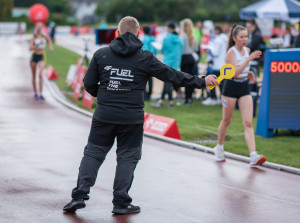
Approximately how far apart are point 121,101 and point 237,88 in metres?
3.39

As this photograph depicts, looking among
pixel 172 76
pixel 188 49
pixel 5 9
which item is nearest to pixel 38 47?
pixel 188 49

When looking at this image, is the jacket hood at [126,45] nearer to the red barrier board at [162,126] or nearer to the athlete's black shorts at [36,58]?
the red barrier board at [162,126]

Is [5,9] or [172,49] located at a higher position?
[172,49]

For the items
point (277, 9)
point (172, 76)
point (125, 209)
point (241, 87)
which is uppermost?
point (277, 9)

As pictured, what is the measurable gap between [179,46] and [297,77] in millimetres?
4389

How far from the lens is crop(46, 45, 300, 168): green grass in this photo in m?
10.5

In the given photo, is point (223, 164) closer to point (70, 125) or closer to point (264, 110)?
point (264, 110)

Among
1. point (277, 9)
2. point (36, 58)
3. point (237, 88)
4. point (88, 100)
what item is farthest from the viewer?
point (277, 9)

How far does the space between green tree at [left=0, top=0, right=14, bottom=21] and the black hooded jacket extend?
8405cm

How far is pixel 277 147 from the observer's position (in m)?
11.1

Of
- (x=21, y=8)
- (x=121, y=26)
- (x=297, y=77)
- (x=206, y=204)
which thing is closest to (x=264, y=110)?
(x=297, y=77)

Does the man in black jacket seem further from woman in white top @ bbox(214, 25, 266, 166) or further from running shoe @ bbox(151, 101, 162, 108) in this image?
running shoe @ bbox(151, 101, 162, 108)

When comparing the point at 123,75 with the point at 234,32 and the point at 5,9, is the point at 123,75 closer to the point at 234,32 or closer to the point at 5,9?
the point at 234,32

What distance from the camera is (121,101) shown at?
6445 mm
